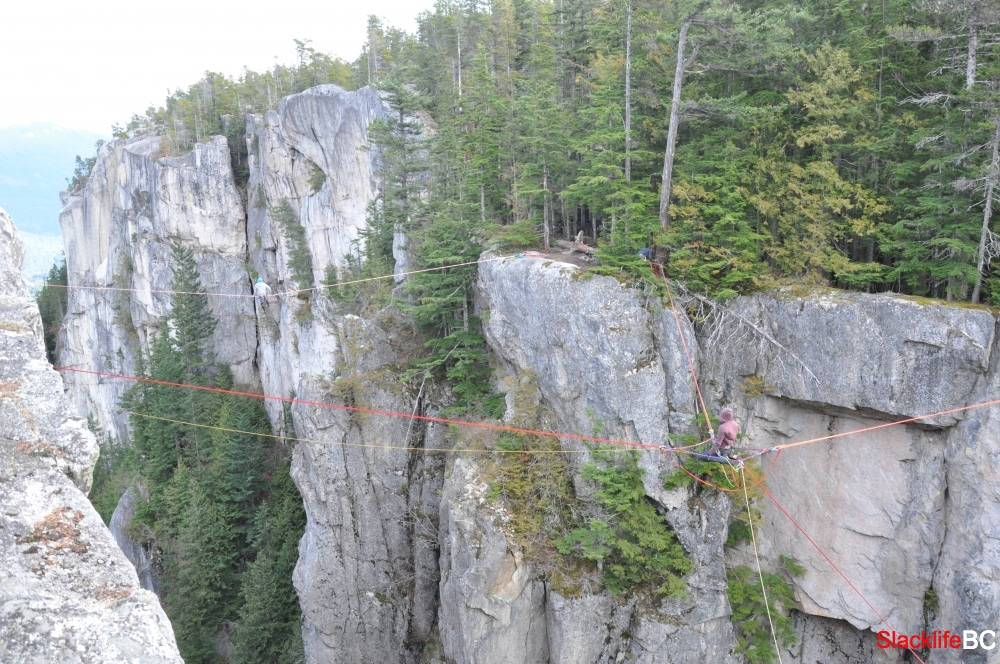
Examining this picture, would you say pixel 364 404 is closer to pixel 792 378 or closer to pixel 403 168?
pixel 403 168

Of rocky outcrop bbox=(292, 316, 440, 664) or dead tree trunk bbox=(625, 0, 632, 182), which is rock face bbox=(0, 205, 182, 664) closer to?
rocky outcrop bbox=(292, 316, 440, 664)

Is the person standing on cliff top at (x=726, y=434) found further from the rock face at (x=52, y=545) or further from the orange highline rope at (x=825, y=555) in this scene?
the rock face at (x=52, y=545)

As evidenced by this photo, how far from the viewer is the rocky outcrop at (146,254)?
3862 cm

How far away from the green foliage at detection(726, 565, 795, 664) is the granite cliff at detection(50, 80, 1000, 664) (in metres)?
0.30

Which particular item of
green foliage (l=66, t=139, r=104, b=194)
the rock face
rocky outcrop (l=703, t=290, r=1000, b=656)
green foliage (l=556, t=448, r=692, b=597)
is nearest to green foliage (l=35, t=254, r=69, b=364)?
green foliage (l=66, t=139, r=104, b=194)

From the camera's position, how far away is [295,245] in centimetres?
3469

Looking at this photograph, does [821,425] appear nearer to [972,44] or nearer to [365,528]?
[972,44]

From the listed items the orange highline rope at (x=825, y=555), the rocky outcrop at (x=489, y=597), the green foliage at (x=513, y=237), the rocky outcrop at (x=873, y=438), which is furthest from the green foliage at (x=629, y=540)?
the green foliage at (x=513, y=237)

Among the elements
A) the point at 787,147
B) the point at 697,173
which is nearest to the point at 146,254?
the point at 697,173

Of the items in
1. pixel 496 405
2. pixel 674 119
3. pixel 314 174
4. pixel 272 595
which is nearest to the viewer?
pixel 674 119

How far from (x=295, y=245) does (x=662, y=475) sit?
26.7 meters

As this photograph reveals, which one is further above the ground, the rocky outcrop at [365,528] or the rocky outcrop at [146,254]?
the rocky outcrop at [146,254]

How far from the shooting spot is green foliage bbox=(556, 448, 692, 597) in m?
14.0

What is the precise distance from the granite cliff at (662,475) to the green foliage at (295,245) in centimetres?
→ 1504
